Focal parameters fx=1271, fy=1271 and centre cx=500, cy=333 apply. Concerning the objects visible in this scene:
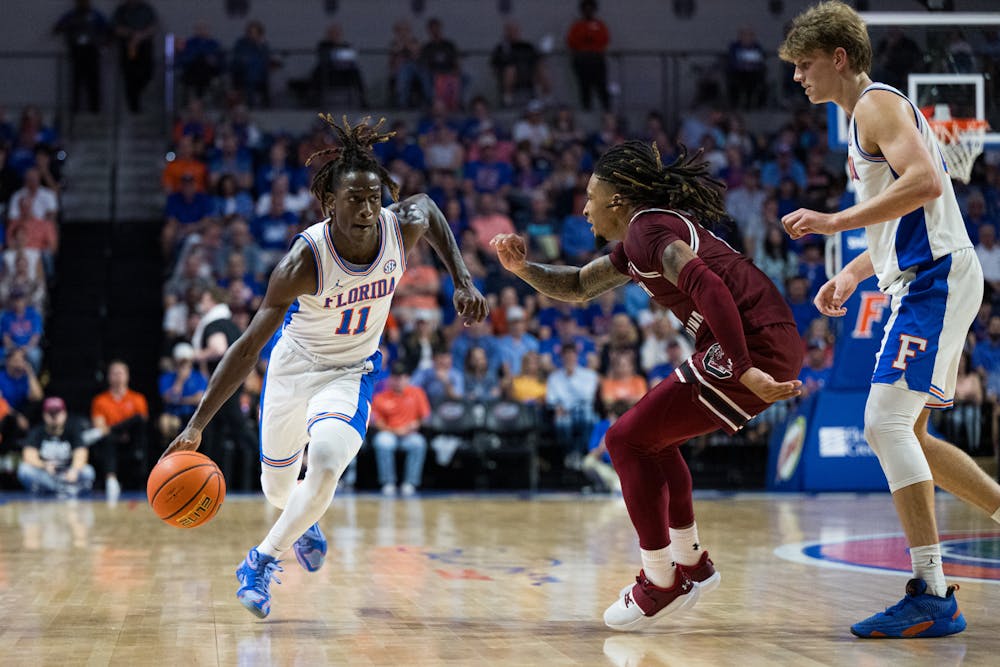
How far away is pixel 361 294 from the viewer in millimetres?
5238

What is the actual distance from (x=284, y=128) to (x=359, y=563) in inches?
480

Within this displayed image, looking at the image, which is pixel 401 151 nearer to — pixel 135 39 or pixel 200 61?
pixel 200 61

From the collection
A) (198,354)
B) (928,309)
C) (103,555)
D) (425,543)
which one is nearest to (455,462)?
(198,354)

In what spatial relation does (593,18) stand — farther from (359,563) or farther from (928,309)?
(928,309)

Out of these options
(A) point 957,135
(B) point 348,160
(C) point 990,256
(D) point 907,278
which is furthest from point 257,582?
(C) point 990,256

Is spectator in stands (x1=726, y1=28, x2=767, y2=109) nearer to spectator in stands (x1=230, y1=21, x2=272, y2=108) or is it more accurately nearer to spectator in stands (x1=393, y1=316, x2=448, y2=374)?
spectator in stands (x1=230, y1=21, x2=272, y2=108)

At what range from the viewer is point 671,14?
19812 millimetres

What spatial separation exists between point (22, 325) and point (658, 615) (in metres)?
10.9

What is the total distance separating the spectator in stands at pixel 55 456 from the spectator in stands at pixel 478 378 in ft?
12.6

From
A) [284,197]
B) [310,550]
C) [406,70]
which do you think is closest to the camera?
[310,550]

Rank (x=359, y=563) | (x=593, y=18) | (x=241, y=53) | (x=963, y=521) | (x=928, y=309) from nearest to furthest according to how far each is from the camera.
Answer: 1. (x=928, y=309)
2. (x=359, y=563)
3. (x=963, y=521)
4. (x=241, y=53)
5. (x=593, y=18)

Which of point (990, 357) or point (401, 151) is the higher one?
point (401, 151)

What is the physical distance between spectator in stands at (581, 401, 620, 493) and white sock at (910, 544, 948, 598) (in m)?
8.04

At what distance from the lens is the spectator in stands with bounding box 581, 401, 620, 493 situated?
12453mm
